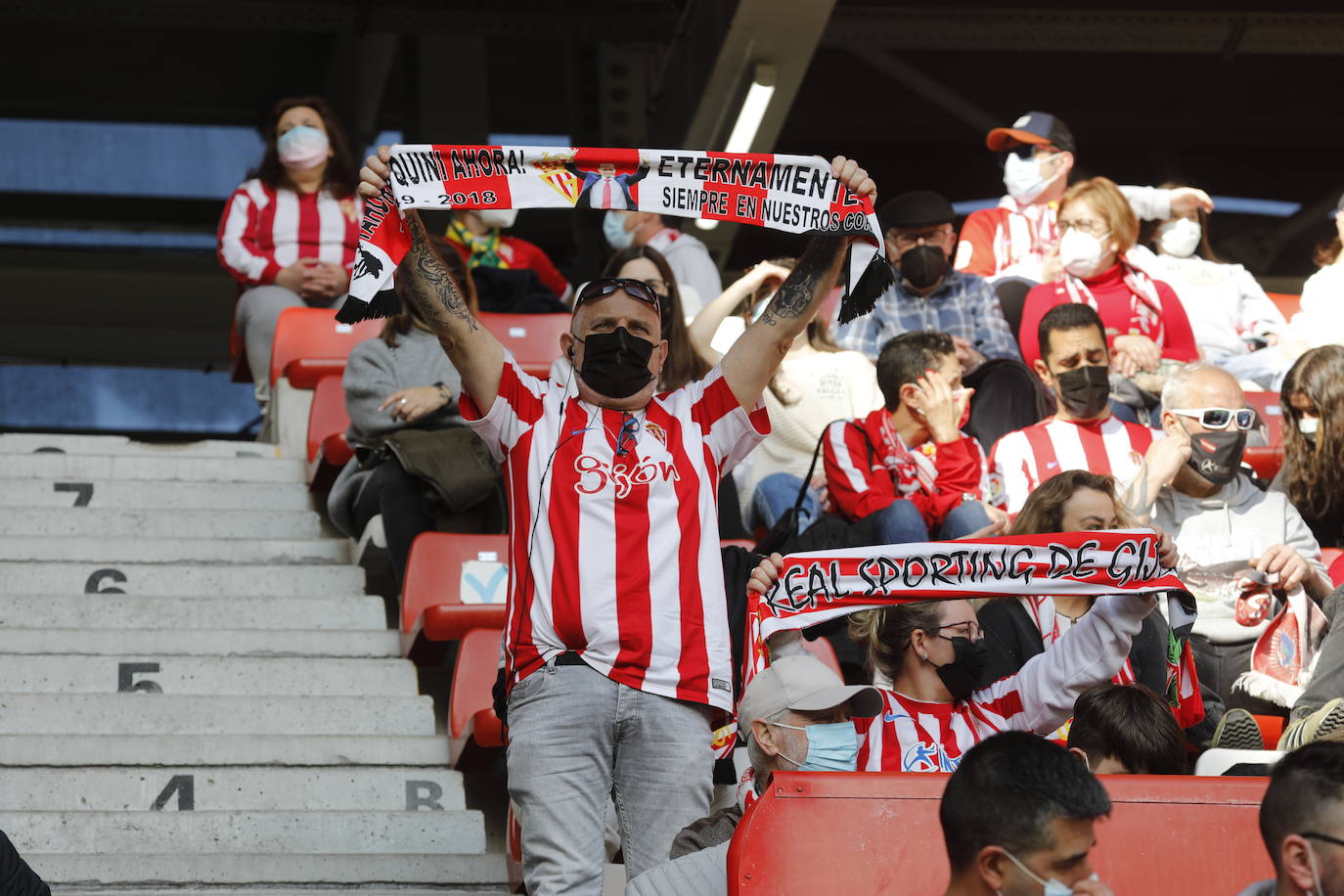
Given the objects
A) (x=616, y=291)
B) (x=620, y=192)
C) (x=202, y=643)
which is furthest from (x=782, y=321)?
(x=202, y=643)

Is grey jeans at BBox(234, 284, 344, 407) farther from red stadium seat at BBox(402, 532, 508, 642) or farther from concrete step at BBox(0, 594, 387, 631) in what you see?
red stadium seat at BBox(402, 532, 508, 642)

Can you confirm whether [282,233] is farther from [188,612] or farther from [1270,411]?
[1270,411]

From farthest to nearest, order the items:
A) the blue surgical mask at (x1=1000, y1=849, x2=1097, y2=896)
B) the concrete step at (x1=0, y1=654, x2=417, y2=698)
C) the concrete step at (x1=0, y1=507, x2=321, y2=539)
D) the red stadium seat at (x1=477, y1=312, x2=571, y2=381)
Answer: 1. the red stadium seat at (x1=477, y1=312, x2=571, y2=381)
2. the concrete step at (x1=0, y1=507, x2=321, y2=539)
3. the concrete step at (x1=0, y1=654, x2=417, y2=698)
4. the blue surgical mask at (x1=1000, y1=849, x2=1097, y2=896)

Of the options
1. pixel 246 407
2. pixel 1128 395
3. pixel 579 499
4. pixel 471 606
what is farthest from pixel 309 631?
pixel 246 407

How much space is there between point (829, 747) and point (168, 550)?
9.43 ft

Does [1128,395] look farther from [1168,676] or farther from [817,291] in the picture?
[817,291]

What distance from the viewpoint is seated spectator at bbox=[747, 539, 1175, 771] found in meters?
3.76

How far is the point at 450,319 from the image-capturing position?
3.63 meters

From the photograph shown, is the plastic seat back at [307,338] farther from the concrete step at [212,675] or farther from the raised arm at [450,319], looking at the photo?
the raised arm at [450,319]

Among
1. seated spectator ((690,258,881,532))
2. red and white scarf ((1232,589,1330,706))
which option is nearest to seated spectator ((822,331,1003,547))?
seated spectator ((690,258,881,532))

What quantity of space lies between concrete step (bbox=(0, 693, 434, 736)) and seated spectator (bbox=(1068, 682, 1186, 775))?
1904mm

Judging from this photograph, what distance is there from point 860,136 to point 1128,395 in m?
7.97

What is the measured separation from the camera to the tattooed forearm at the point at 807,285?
3.69 m

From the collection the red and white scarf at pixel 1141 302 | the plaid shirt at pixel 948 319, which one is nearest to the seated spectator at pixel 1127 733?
the plaid shirt at pixel 948 319
